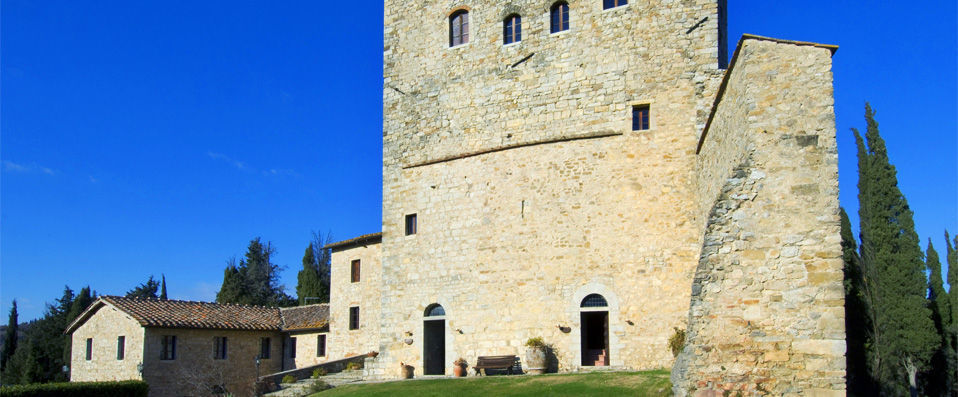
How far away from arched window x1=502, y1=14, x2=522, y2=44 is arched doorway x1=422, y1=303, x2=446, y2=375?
833cm

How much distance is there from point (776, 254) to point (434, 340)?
1390 centimetres

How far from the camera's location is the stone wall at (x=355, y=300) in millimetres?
29516

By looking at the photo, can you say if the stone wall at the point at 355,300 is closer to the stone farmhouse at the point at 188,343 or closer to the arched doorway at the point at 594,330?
the stone farmhouse at the point at 188,343

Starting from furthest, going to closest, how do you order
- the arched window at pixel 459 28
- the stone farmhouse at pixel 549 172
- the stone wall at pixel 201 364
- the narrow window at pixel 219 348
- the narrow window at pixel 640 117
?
the narrow window at pixel 219 348 → the stone wall at pixel 201 364 → the arched window at pixel 459 28 → the narrow window at pixel 640 117 → the stone farmhouse at pixel 549 172

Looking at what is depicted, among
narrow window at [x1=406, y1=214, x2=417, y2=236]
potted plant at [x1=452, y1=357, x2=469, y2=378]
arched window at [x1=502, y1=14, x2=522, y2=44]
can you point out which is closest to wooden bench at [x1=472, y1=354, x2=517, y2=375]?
potted plant at [x1=452, y1=357, x2=469, y2=378]

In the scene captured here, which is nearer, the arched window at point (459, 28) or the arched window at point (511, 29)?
the arched window at point (511, 29)

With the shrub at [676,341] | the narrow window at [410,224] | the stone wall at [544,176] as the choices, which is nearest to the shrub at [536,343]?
the stone wall at [544,176]

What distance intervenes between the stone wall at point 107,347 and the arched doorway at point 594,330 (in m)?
17.5

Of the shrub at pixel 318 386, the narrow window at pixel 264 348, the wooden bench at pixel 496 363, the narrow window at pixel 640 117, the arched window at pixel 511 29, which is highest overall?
the arched window at pixel 511 29

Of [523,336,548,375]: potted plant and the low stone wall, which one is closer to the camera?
[523,336,548,375]: potted plant

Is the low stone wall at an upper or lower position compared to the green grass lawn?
lower

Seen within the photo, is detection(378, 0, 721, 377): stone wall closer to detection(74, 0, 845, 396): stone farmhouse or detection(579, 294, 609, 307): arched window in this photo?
detection(74, 0, 845, 396): stone farmhouse

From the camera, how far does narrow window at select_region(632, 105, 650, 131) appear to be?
2144 centimetres

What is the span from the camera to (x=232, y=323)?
3359 centimetres
